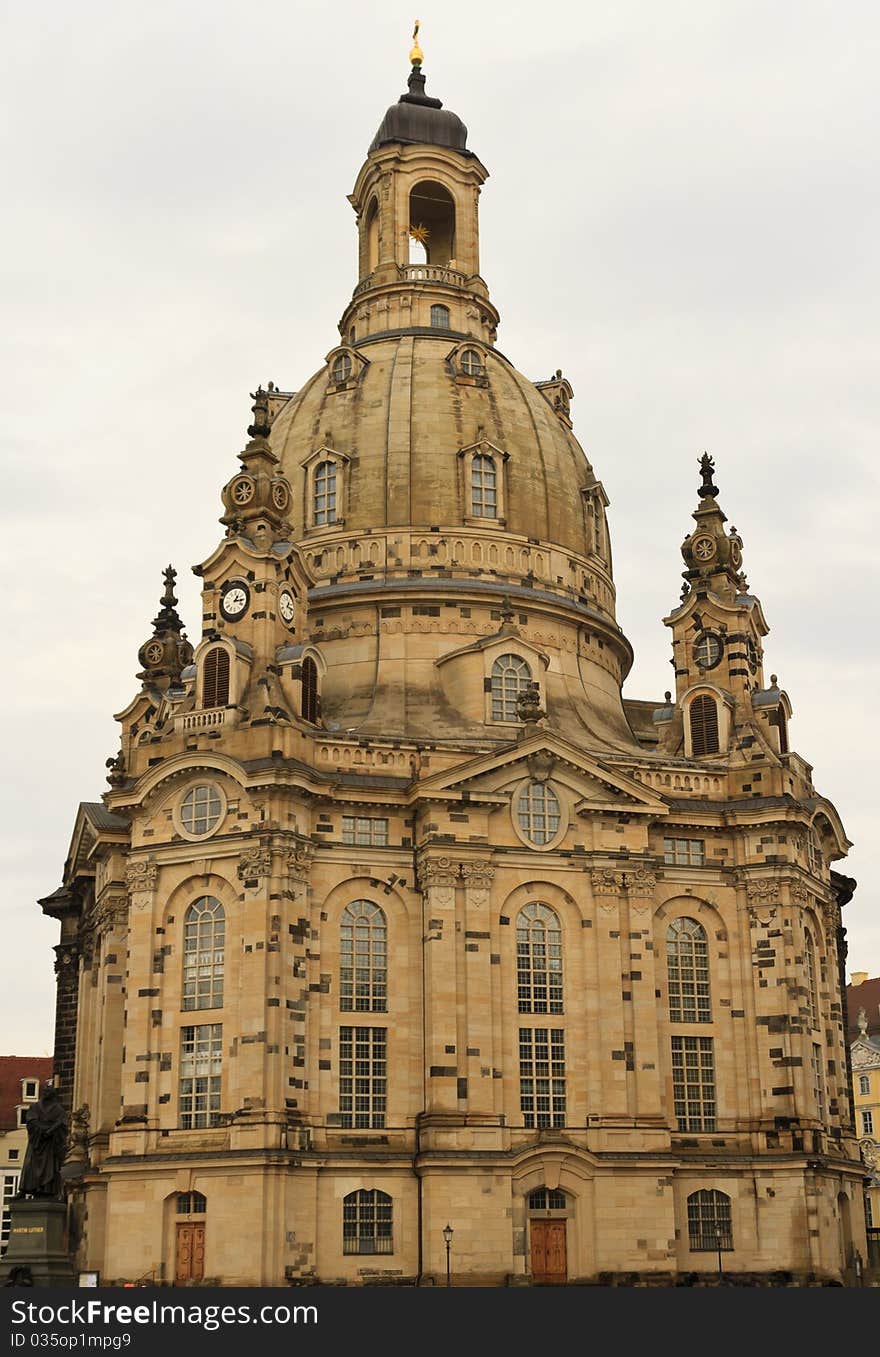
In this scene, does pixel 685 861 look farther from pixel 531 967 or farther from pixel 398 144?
pixel 398 144

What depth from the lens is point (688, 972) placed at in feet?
227

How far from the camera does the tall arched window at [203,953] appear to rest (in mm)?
63969

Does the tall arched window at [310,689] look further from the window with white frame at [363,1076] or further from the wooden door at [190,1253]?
the wooden door at [190,1253]

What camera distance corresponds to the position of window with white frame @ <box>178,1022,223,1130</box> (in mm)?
62750

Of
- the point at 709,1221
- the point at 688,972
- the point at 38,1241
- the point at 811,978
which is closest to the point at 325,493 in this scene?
the point at 688,972

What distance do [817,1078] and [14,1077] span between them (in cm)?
5656

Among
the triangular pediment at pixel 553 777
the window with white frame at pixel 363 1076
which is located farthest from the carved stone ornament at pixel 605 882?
the window with white frame at pixel 363 1076

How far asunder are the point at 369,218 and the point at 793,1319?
2492 inches

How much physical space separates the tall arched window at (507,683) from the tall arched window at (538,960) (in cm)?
868

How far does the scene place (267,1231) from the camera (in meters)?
59.5

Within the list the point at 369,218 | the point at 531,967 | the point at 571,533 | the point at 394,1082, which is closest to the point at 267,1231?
the point at 394,1082

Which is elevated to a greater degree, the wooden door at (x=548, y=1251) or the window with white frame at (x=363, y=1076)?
the window with white frame at (x=363, y=1076)

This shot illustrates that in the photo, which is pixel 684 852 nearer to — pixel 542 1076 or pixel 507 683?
pixel 507 683

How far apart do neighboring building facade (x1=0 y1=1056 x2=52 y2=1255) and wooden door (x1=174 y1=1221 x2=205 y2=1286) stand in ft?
145
